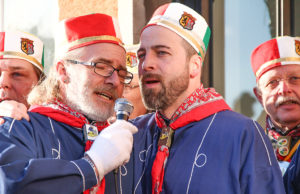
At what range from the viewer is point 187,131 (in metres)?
3.23

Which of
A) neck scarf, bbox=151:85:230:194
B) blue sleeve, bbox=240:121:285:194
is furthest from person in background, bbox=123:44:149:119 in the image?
blue sleeve, bbox=240:121:285:194

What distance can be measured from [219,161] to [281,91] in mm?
1314

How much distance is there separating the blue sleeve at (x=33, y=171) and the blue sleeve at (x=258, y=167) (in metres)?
0.88

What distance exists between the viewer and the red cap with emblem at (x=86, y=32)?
11.7ft

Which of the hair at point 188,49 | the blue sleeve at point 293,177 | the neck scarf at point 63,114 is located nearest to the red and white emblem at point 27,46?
the neck scarf at point 63,114

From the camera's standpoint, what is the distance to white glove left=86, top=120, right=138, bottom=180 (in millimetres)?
2885

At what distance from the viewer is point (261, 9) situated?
18.7 feet

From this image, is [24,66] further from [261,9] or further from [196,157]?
[261,9]

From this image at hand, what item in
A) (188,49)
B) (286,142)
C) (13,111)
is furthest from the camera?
(286,142)

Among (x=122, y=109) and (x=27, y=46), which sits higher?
(x=27, y=46)

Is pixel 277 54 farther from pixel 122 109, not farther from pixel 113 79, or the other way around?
pixel 122 109

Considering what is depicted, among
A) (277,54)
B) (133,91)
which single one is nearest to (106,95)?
(133,91)

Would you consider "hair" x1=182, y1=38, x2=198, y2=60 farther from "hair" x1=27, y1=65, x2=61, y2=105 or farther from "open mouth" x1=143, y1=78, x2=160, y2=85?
"hair" x1=27, y1=65, x2=61, y2=105

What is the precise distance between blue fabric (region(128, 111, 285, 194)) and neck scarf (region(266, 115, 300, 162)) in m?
0.92
